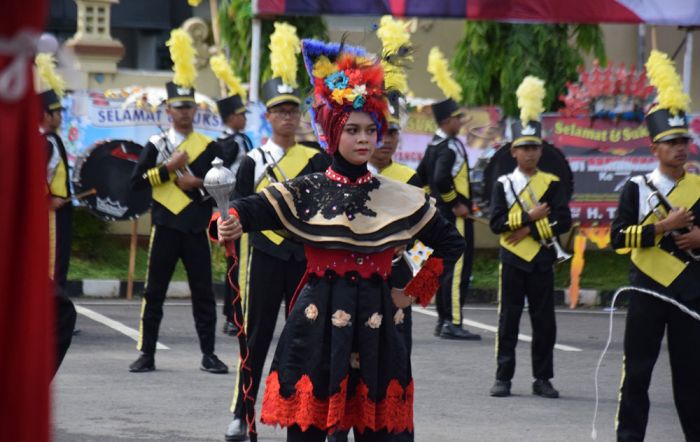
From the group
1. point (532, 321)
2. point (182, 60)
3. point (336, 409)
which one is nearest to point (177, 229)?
point (182, 60)

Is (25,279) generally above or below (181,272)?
above

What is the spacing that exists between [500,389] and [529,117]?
6.78 feet

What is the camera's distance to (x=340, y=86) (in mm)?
5586

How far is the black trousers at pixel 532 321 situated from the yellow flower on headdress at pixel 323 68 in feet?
13.8

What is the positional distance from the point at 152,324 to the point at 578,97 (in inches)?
293

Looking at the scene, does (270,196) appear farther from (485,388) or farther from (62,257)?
(62,257)

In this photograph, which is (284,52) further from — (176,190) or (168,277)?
(168,277)

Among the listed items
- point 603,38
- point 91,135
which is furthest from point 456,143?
point 603,38

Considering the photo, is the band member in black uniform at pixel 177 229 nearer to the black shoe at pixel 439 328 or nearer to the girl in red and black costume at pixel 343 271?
the black shoe at pixel 439 328

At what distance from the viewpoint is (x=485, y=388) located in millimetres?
9789

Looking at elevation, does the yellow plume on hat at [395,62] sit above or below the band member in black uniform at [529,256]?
above

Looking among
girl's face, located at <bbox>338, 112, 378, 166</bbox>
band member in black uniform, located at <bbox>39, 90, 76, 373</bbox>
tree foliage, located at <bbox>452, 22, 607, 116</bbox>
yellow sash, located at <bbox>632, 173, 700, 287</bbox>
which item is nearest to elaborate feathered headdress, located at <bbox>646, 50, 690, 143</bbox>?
yellow sash, located at <bbox>632, 173, 700, 287</bbox>

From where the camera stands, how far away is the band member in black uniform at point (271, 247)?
745 cm

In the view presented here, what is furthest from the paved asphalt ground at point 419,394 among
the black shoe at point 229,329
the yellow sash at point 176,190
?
the yellow sash at point 176,190
